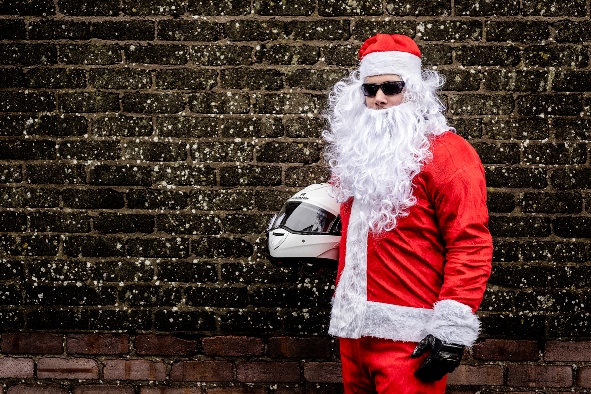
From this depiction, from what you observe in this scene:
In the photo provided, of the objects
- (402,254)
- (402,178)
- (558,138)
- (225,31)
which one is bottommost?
(402,254)

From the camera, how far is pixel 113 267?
3.12 m

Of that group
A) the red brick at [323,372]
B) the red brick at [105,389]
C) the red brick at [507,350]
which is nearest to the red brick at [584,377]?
the red brick at [507,350]

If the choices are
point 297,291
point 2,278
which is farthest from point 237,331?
point 2,278

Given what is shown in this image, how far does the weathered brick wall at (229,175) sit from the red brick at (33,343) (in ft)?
0.04

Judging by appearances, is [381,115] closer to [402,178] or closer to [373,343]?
[402,178]

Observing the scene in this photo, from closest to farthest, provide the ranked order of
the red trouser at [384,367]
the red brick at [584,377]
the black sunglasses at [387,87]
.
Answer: the red trouser at [384,367] < the black sunglasses at [387,87] < the red brick at [584,377]

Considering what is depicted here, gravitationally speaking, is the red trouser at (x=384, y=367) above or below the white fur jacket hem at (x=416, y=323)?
below

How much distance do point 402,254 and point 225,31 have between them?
169 centimetres

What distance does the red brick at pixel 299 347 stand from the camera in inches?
123

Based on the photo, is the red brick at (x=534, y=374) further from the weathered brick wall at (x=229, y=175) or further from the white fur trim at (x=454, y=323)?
the white fur trim at (x=454, y=323)

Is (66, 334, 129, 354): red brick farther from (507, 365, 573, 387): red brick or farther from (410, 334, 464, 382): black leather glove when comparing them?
(507, 365, 573, 387): red brick

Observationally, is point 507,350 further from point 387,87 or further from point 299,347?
point 387,87

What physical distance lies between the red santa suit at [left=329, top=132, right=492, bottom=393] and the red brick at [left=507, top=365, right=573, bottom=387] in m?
1.31

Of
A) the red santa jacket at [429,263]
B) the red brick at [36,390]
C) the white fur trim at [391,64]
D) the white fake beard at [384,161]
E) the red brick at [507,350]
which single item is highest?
the white fur trim at [391,64]
